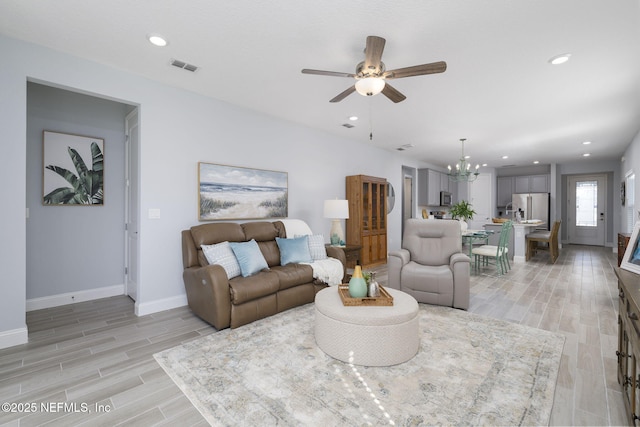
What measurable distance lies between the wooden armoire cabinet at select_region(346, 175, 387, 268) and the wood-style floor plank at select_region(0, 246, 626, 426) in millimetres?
2050

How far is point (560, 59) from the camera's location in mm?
2721

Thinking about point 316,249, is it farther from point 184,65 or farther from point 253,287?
point 184,65

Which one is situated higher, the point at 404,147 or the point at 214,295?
the point at 404,147

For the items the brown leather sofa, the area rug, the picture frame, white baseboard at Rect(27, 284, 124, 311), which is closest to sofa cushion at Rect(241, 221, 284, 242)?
the brown leather sofa

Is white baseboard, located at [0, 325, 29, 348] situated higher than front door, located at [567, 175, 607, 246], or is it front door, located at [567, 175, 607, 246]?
front door, located at [567, 175, 607, 246]

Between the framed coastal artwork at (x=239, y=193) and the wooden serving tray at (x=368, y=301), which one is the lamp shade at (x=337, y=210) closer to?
Answer: the framed coastal artwork at (x=239, y=193)

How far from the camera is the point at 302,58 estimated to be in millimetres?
2748

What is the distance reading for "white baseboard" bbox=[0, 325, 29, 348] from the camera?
2450 millimetres

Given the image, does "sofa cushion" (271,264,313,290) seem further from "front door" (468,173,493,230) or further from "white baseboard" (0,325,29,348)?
"front door" (468,173,493,230)


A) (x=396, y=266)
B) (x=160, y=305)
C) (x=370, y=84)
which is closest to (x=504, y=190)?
(x=396, y=266)

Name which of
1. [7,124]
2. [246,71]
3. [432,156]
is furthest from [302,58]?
[432,156]

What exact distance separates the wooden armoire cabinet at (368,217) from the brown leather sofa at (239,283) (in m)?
1.76

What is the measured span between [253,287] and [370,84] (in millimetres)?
2201

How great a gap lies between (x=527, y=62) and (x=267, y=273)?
3411mm
